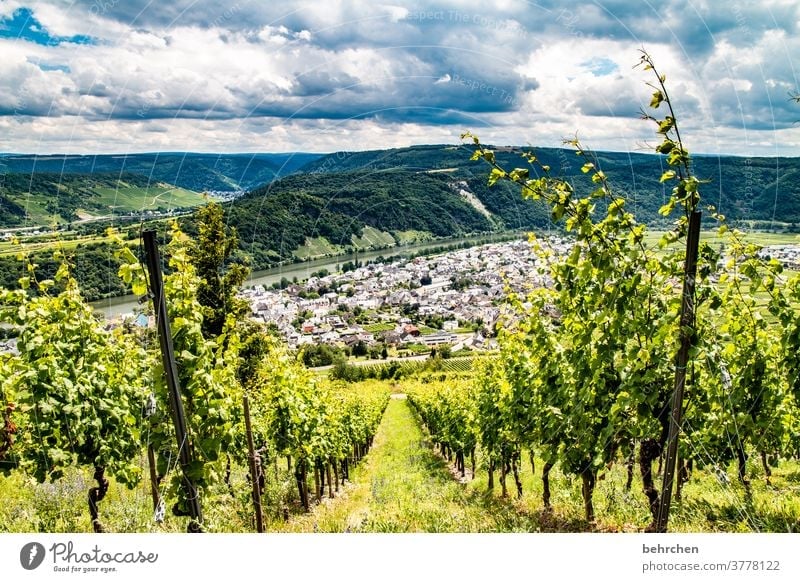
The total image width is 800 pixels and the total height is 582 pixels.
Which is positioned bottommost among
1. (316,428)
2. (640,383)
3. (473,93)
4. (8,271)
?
(316,428)

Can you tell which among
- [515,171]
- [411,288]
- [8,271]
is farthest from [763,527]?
[411,288]

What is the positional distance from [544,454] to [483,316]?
1929 inches

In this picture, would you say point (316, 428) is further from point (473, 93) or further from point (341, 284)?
point (341, 284)

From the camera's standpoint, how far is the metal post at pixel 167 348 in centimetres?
443

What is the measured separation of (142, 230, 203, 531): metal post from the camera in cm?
443

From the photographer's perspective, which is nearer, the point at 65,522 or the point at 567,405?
the point at 567,405

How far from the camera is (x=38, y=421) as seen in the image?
5980 millimetres

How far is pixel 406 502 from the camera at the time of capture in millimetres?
9148

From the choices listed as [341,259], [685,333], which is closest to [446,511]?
[685,333]

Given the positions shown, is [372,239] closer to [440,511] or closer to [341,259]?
[341,259]

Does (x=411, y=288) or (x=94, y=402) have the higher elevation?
(x=94, y=402)

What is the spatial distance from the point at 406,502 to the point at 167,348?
5.79 meters

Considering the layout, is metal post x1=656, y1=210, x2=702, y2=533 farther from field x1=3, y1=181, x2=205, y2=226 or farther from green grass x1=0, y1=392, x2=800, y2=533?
field x1=3, y1=181, x2=205, y2=226

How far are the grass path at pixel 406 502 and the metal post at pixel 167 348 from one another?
2.04 m
